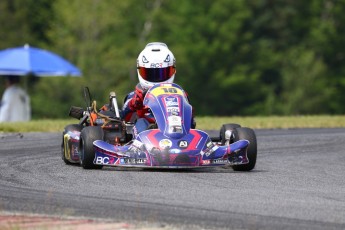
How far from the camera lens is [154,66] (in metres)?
13.9

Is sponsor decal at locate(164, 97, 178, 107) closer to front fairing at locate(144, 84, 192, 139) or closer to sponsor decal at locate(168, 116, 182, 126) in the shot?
front fairing at locate(144, 84, 192, 139)

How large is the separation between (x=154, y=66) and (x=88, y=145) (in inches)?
68.8

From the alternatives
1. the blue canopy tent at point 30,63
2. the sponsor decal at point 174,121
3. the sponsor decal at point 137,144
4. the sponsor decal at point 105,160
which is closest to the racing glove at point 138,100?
the sponsor decal at point 174,121

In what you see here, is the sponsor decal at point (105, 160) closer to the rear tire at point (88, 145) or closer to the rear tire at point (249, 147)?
the rear tire at point (88, 145)

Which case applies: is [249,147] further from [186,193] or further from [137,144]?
[186,193]

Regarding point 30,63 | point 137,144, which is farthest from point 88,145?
point 30,63

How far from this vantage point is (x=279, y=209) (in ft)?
30.0

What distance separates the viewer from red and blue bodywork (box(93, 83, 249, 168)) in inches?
480

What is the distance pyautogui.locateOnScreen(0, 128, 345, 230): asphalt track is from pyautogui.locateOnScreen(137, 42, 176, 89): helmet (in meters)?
1.40

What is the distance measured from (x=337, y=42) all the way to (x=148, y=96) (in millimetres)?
62708

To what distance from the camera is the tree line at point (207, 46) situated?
63531mm

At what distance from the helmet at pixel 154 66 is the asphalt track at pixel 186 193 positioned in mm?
1401

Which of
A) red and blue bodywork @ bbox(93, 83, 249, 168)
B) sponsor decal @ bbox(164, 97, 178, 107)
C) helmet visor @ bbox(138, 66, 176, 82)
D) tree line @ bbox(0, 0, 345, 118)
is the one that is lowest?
tree line @ bbox(0, 0, 345, 118)

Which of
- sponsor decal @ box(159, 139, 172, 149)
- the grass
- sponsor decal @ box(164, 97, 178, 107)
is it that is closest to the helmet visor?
sponsor decal @ box(164, 97, 178, 107)
